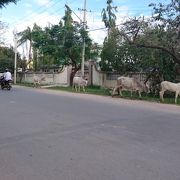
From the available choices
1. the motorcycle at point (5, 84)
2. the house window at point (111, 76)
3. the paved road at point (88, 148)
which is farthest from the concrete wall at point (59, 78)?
the paved road at point (88, 148)

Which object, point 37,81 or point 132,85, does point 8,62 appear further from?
point 132,85

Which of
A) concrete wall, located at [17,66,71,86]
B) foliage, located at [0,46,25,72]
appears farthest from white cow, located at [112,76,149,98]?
foliage, located at [0,46,25,72]

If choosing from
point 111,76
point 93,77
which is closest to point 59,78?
point 93,77

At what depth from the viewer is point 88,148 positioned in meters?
9.12

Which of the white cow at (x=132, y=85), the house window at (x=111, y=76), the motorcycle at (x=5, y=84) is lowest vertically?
the motorcycle at (x=5, y=84)

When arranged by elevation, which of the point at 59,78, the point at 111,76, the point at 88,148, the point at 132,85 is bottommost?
the point at 88,148

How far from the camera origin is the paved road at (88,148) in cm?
709

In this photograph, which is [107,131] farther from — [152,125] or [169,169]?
[169,169]

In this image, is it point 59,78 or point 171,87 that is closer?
point 171,87

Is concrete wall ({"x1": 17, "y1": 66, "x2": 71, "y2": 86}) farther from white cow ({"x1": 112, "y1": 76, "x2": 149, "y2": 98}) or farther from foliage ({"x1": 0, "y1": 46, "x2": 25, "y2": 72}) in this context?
white cow ({"x1": 112, "y1": 76, "x2": 149, "y2": 98})

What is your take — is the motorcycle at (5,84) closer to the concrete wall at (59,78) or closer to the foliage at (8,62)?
A: the concrete wall at (59,78)

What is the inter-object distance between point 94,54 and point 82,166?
3685 centimetres

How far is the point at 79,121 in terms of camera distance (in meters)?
13.7

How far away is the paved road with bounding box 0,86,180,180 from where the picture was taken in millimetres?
7086
